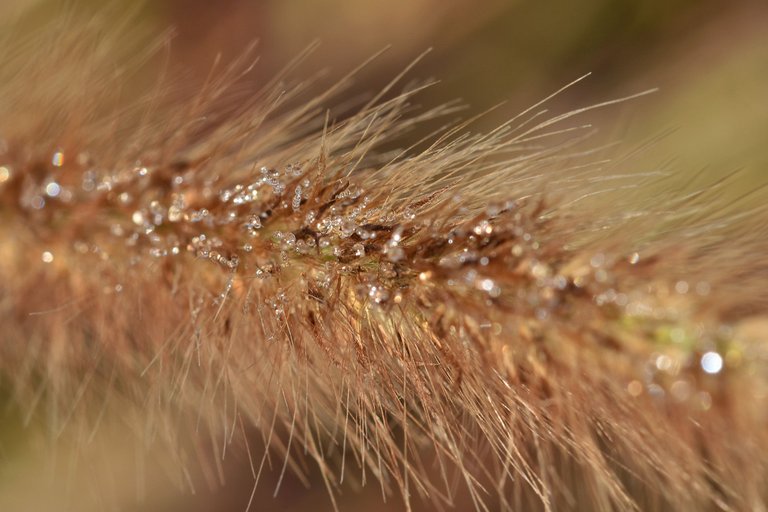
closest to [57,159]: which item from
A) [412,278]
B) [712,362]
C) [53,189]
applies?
[53,189]

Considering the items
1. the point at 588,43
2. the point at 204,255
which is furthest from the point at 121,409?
the point at 588,43

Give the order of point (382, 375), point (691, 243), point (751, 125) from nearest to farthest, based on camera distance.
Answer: point (691, 243), point (382, 375), point (751, 125)

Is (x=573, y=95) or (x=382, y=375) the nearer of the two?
(x=382, y=375)

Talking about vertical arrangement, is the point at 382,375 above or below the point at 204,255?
below

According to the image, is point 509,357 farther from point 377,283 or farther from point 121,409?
point 121,409

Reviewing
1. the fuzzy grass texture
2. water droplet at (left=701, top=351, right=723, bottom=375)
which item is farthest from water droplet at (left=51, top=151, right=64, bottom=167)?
water droplet at (left=701, top=351, right=723, bottom=375)

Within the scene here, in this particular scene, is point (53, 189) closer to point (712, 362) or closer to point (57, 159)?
point (57, 159)

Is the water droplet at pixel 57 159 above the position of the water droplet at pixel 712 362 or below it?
above

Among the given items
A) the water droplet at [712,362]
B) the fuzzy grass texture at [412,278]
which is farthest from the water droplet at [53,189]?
the water droplet at [712,362]

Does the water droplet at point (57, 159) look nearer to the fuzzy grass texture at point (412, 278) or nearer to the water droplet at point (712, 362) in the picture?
the fuzzy grass texture at point (412, 278)
